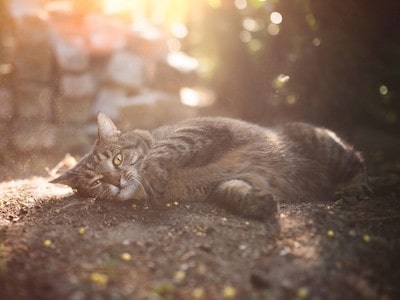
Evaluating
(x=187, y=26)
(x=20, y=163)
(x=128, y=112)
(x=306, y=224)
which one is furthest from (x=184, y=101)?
(x=306, y=224)

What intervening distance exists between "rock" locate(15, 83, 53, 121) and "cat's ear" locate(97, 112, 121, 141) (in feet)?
9.46

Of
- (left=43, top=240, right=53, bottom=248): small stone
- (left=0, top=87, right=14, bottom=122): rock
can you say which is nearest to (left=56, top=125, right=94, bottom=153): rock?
(left=0, top=87, right=14, bottom=122): rock

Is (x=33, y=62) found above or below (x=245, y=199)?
above

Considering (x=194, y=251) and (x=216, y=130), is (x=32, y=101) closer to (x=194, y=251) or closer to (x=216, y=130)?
(x=216, y=130)

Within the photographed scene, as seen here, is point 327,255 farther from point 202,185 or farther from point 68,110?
point 68,110

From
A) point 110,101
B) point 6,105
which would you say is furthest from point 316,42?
point 6,105

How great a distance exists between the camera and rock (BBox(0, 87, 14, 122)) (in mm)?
6164

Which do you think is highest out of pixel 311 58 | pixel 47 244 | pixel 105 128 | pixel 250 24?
pixel 250 24

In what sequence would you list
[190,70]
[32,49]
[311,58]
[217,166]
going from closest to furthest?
[217,166]
[311,58]
[32,49]
[190,70]

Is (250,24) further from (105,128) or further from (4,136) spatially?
(4,136)

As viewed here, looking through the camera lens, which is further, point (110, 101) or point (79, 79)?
point (110, 101)

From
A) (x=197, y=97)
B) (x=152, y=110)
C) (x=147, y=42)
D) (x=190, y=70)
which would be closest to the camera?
(x=152, y=110)

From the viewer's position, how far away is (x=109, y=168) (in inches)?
148

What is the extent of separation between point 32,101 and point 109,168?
3.31m
